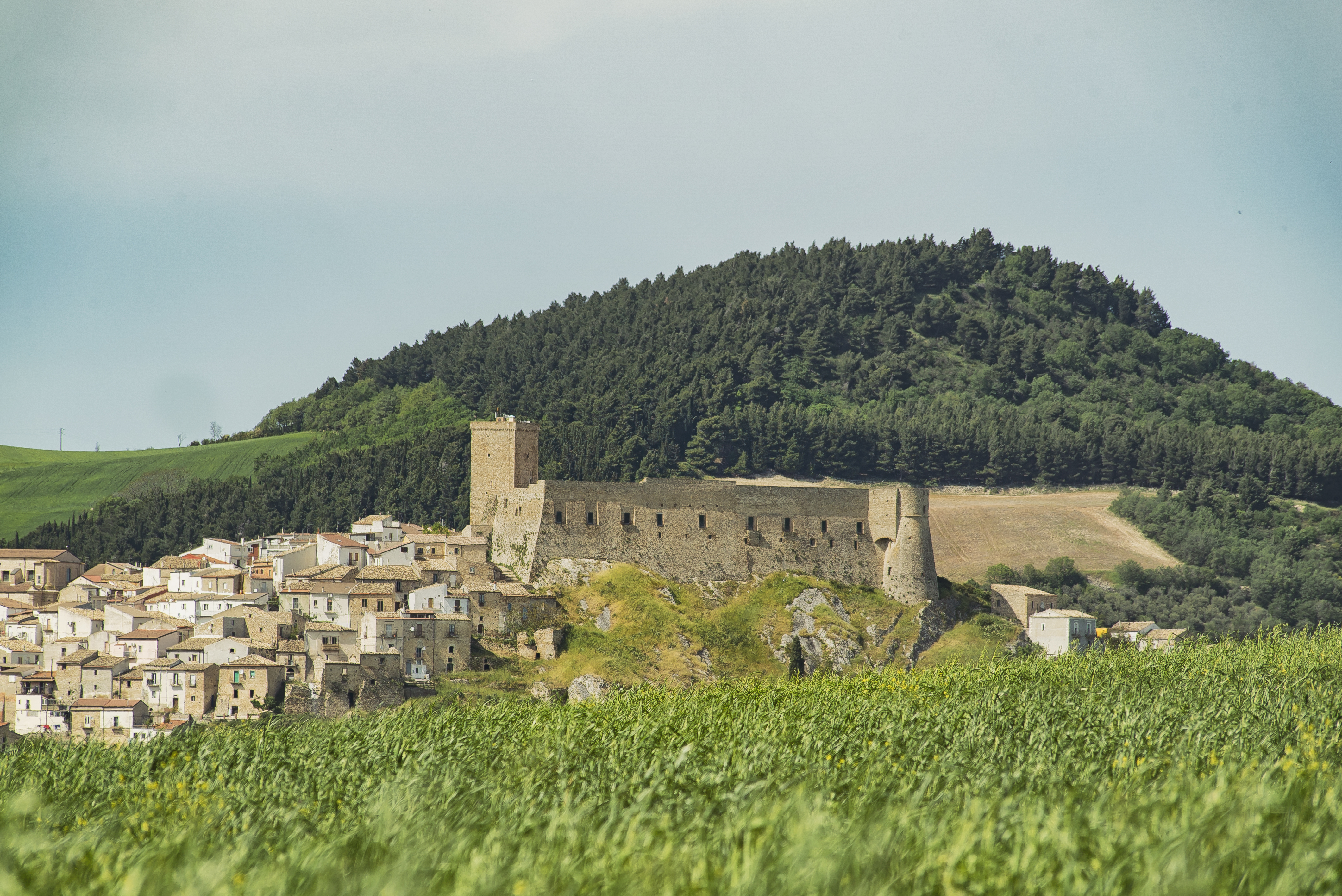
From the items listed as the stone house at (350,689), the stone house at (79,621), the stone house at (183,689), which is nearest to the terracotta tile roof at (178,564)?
the stone house at (79,621)

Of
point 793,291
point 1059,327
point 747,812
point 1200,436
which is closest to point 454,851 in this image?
point 747,812

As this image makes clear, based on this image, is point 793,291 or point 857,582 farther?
point 793,291

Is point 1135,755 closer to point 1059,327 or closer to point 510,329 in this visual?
point 510,329

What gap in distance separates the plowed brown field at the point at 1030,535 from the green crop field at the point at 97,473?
50.6 meters

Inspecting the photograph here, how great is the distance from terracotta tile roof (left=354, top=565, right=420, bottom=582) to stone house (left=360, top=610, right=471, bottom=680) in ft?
13.2

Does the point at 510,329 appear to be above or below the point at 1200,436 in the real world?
above

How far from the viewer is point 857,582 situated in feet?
179

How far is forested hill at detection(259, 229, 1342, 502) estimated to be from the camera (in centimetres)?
9438

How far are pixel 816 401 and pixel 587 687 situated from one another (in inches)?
2628

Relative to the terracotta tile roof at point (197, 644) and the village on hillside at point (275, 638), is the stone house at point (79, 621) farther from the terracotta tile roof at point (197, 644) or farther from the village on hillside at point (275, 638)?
the terracotta tile roof at point (197, 644)

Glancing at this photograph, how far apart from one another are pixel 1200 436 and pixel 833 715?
87963 millimetres

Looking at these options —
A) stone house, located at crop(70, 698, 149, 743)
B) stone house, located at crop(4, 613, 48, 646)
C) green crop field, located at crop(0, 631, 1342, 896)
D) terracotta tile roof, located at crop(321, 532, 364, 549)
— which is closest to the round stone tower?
terracotta tile roof, located at crop(321, 532, 364, 549)

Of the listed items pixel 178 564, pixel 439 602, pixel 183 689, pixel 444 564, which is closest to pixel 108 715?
pixel 183 689

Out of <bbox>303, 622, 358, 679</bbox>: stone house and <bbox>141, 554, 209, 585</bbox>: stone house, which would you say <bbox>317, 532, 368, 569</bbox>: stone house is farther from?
<bbox>303, 622, 358, 679</bbox>: stone house
